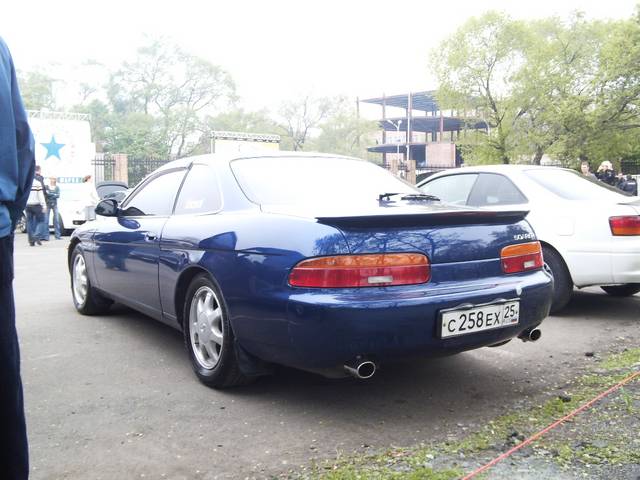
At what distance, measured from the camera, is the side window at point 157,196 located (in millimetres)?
4394

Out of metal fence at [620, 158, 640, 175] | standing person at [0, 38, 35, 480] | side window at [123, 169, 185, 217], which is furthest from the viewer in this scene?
metal fence at [620, 158, 640, 175]

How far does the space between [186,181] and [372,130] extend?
201 feet

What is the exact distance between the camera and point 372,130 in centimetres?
6412

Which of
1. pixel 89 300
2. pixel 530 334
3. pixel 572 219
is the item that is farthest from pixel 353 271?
pixel 89 300

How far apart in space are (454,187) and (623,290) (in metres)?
2.03

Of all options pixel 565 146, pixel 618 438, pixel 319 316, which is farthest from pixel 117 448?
pixel 565 146

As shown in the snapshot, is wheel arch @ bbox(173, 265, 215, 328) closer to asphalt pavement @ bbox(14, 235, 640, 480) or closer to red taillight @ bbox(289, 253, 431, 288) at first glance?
asphalt pavement @ bbox(14, 235, 640, 480)

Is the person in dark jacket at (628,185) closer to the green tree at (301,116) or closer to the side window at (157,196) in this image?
the side window at (157,196)

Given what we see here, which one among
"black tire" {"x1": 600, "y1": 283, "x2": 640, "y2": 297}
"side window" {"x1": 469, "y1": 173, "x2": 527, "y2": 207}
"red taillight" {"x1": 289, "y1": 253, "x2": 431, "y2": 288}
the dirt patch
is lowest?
the dirt patch

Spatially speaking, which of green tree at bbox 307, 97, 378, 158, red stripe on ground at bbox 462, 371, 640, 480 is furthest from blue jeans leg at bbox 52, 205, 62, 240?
green tree at bbox 307, 97, 378, 158

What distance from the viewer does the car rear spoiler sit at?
9.56 ft

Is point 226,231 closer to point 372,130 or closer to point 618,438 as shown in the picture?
point 618,438

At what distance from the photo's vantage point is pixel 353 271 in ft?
9.39

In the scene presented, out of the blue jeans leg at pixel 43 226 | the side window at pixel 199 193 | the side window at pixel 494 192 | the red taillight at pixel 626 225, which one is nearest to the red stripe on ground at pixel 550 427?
the red taillight at pixel 626 225
